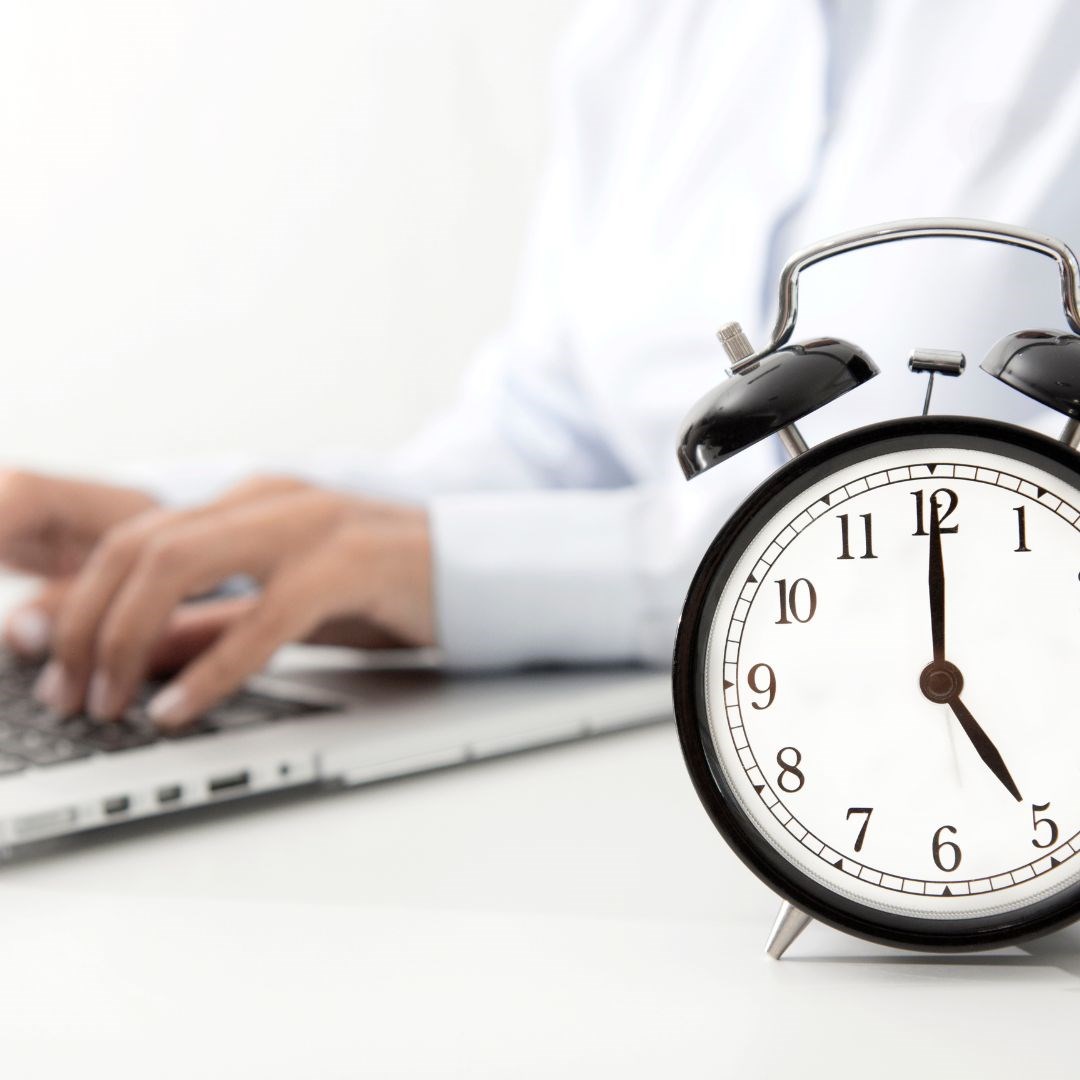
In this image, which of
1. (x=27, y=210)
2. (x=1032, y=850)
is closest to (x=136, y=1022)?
(x=1032, y=850)

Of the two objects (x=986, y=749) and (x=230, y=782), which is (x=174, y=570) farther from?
(x=986, y=749)

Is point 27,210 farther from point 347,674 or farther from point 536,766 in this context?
point 536,766

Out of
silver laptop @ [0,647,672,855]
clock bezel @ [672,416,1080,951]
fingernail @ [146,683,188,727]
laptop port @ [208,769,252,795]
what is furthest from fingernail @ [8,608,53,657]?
clock bezel @ [672,416,1080,951]

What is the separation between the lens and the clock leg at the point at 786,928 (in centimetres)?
45

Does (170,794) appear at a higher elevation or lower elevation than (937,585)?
lower

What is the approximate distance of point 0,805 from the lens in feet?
1.96

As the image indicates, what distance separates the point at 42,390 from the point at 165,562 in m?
1.42

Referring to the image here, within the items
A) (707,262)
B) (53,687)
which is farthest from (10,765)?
(707,262)

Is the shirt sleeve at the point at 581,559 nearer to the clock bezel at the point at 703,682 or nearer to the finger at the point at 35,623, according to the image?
the finger at the point at 35,623

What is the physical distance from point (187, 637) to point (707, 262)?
583 mm

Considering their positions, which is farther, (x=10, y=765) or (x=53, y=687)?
(x=53, y=687)

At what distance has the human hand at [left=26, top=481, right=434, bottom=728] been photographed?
81cm

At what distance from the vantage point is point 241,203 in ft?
6.77

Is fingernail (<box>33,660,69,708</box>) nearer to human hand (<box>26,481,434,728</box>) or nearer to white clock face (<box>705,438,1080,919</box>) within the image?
human hand (<box>26,481,434,728</box>)
